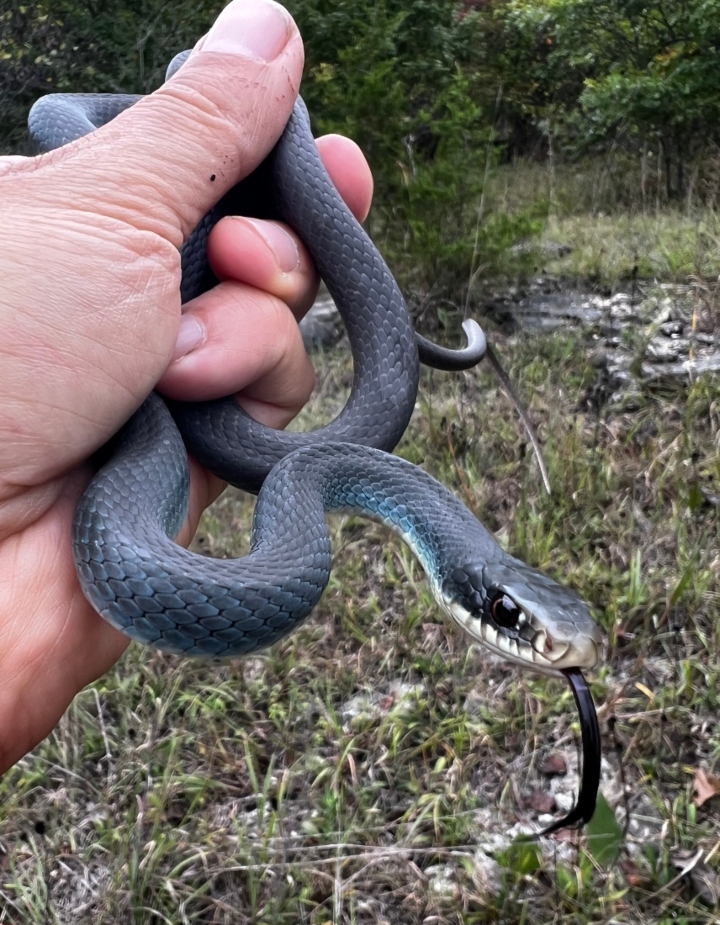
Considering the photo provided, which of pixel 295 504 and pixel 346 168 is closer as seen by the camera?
pixel 295 504

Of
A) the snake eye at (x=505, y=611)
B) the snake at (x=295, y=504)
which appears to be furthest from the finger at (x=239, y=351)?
the snake eye at (x=505, y=611)

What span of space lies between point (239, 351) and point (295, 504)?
27.8 inches

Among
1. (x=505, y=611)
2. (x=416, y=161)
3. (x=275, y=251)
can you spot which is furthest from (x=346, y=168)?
(x=416, y=161)

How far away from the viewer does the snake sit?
6.76 ft

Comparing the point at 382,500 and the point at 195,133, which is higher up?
the point at 195,133

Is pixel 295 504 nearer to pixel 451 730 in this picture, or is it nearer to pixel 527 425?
pixel 451 730

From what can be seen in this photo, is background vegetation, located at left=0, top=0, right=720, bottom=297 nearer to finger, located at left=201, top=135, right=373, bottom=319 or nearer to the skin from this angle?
finger, located at left=201, top=135, right=373, bottom=319

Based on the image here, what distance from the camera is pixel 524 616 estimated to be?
2166 millimetres

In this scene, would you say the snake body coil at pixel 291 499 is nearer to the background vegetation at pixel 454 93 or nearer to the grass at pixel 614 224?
the background vegetation at pixel 454 93

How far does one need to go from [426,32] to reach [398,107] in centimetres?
688

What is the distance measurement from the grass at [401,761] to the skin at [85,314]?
0.99 m

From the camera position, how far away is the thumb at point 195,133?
2.48 meters

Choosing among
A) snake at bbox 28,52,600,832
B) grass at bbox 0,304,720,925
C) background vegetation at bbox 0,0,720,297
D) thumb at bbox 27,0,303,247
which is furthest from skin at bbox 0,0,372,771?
background vegetation at bbox 0,0,720,297

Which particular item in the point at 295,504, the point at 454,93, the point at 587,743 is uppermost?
the point at 295,504
